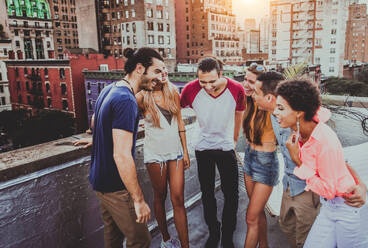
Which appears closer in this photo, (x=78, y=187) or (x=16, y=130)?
(x=78, y=187)

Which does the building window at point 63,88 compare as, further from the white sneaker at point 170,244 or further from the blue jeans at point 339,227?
the blue jeans at point 339,227

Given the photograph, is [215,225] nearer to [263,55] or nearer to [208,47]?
[208,47]

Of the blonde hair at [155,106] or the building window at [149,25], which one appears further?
the building window at [149,25]

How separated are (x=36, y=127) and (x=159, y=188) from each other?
35628 millimetres

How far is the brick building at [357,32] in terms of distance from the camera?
104m

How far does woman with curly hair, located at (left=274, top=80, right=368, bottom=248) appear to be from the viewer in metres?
A: 1.74

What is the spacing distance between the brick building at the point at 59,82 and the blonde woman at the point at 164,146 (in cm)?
3751

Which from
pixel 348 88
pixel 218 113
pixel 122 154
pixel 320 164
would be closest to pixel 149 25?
pixel 348 88

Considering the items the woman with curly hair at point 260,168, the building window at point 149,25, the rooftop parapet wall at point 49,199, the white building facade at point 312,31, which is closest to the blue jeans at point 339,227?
the woman with curly hair at point 260,168

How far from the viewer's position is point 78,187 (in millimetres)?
2574

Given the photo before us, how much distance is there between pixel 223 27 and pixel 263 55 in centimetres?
1439

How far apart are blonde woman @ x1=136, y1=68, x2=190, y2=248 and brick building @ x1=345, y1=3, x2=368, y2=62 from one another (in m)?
123

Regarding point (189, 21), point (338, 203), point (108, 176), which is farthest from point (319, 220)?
point (189, 21)

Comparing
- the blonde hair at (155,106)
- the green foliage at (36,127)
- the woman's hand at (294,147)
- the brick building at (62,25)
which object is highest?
the brick building at (62,25)
